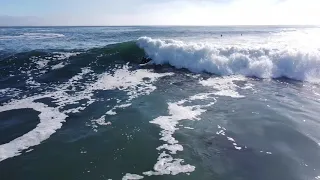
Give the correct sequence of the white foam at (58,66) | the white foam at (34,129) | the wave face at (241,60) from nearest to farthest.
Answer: the white foam at (34,129), the wave face at (241,60), the white foam at (58,66)

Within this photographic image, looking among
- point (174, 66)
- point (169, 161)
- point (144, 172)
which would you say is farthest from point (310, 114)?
point (174, 66)

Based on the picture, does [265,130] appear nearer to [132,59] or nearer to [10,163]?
[10,163]

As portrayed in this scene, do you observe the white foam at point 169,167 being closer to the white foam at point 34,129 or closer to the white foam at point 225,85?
the white foam at point 34,129

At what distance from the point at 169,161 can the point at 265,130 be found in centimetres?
325

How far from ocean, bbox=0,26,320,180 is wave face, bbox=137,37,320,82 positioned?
79 millimetres

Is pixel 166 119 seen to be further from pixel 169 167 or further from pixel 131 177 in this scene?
pixel 131 177

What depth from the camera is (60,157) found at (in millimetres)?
6516

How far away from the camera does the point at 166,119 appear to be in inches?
349

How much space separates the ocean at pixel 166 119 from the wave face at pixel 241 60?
8cm

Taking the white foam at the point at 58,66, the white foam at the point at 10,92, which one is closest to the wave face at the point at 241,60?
the white foam at the point at 58,66

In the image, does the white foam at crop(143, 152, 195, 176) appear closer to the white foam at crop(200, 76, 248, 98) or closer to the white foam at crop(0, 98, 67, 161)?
the white foam at crop(0, 98, 67, 161)

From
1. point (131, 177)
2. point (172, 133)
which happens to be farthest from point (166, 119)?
point (131, 177)

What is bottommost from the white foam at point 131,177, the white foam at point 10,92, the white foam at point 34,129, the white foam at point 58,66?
the white foam at point 131,177

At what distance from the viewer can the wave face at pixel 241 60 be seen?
1558 centimetres
